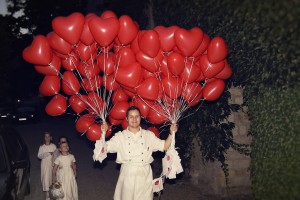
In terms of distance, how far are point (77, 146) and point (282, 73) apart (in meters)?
11.0

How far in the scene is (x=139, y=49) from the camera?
4.88 m

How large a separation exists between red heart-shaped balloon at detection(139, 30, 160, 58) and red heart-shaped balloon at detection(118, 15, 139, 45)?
211 millimetres

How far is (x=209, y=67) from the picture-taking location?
4.72 m

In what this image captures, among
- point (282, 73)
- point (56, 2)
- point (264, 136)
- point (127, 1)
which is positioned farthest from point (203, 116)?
point (56, 2)

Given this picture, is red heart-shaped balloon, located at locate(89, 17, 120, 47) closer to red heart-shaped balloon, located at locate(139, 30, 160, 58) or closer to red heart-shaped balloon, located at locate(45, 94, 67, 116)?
red heart-shaped balloon, located at locate(139, 30, 160, 58)

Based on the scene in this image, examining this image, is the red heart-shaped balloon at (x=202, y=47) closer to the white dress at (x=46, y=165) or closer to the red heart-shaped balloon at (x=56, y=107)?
the red heart-shaped balloon at (x=56, y=107)

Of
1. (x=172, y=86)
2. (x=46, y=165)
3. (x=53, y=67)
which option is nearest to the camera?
(x=172, y=86)

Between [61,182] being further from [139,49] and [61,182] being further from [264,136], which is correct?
[264,136]

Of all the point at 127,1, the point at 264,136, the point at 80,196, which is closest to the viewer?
the point at 264,136

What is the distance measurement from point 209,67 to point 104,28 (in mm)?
1688

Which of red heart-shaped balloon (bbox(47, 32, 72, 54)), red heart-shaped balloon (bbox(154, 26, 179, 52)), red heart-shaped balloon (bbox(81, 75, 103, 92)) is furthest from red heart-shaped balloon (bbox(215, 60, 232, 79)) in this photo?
red heart-shaped balloon (bbox(47, 32, 72, 54))

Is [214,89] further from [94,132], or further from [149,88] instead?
[94,132]

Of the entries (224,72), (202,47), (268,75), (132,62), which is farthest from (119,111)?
(268,75)

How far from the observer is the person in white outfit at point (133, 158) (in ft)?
15.1
